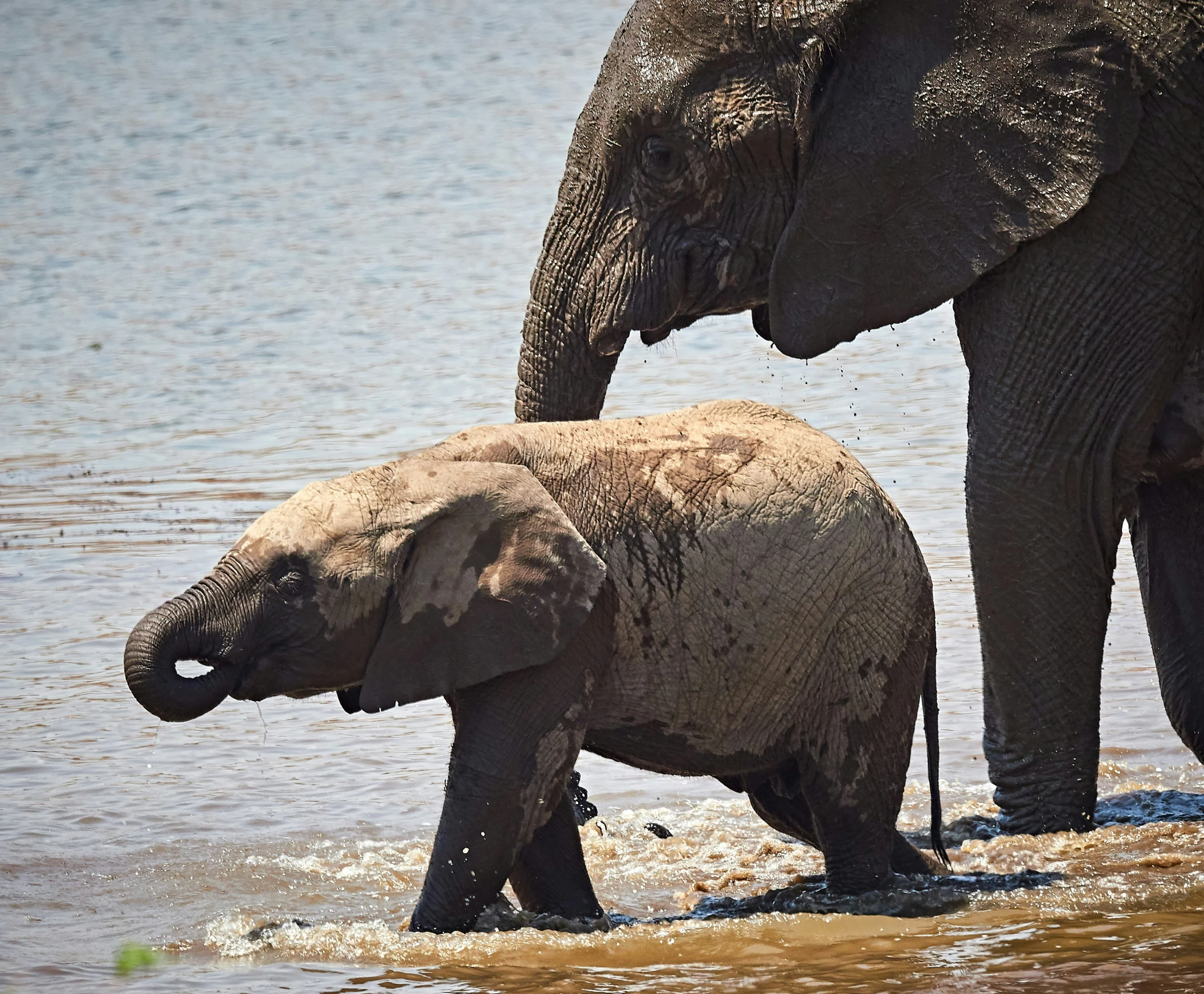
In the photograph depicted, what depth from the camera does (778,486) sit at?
18.7ft

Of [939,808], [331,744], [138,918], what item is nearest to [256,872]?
[138,918]

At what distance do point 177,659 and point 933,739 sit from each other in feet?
6.51

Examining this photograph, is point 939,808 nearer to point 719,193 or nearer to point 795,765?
point 795,765

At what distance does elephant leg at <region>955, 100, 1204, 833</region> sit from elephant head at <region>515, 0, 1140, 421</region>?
114 millimetres

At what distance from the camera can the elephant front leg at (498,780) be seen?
17.8 feet

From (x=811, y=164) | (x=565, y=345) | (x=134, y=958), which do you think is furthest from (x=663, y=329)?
(x=134, y=958)

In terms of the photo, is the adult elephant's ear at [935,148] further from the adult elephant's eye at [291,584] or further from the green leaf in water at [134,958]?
the green leaf in water at [134,958]

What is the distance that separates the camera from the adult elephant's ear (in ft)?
19.9

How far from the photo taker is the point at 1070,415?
6.09 meters

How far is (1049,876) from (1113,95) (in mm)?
2021

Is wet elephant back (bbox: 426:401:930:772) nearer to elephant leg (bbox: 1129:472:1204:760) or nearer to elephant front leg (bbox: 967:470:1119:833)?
elephant front leg (bbox: 967:470:1119:833)

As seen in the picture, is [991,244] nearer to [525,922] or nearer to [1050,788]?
[1050,788]

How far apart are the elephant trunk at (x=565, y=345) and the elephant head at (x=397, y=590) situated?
1210 mm

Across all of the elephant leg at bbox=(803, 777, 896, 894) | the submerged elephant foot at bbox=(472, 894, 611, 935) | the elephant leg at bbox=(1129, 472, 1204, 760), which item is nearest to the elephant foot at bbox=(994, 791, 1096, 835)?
the elephant leg at bbox=(1129, 472, 1204, 760)
